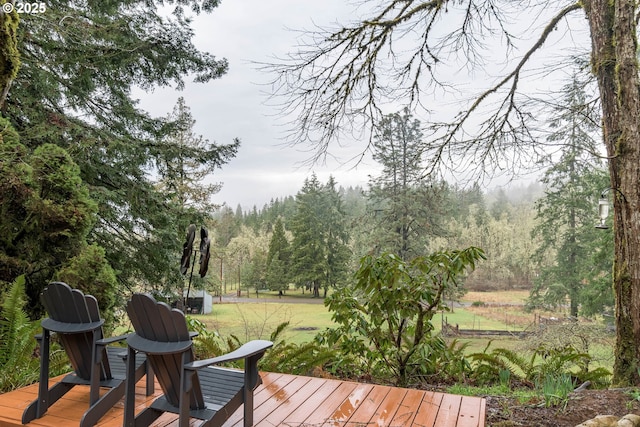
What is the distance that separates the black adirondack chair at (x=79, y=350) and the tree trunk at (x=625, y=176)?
13.2 feet

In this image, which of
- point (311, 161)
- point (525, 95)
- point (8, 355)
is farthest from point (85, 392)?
point (525, 95)

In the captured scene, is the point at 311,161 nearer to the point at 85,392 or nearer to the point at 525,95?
the point at 525,95

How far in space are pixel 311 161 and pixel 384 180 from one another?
736cm

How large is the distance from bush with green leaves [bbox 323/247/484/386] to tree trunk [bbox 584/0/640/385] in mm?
1425

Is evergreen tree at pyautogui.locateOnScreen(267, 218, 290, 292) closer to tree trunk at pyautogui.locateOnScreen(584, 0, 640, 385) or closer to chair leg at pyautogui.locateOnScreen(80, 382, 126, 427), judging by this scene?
tree trunk at pyautogui.locateOnScreen(584, 0, 640, 385)

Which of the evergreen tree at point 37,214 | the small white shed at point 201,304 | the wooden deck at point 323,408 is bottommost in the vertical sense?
the small white shed at point 201,304

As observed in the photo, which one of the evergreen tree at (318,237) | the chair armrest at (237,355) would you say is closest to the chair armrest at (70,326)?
the chair armrest at (237,355)

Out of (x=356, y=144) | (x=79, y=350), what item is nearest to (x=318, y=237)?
(x=356, y=144)

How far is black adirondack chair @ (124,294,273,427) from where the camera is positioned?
1.70 m

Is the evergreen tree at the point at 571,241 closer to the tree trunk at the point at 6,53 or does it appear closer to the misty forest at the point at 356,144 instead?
the misty forest at the point at 356,144

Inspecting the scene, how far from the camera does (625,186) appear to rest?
3688 millimetres

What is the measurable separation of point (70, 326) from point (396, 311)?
97.7 inches

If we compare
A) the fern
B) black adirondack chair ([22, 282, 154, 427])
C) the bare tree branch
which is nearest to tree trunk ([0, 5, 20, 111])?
black adirondack chair ([22, 282, 154, 427])

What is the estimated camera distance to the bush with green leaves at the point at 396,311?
11.0 ft
